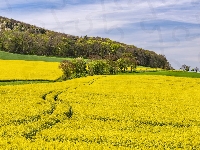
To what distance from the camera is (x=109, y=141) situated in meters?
20.6

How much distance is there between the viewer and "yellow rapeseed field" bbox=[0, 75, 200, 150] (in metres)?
20.2

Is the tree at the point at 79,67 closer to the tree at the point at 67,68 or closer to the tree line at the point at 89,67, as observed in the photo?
the tree line at the point at 89,67

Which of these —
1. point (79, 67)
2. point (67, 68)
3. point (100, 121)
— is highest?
point (79, 67)

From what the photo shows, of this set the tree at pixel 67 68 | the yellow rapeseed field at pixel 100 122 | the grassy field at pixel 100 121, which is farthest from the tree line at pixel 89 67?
the yellow rapeseed field at pixel 100 122

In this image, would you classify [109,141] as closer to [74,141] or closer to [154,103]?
[74,141]

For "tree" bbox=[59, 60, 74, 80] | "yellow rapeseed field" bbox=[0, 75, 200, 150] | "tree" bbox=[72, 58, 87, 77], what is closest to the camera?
"yellow rapeseed field" bbox=[0, 75, 200, 150]

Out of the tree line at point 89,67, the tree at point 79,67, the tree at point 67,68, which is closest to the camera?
the tree at point 67,68

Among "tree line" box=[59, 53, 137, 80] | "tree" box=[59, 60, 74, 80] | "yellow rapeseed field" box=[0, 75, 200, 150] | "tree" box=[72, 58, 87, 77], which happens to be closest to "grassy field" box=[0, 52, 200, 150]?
"yellow rapeseed field" box=[0, 75, 200, 150]

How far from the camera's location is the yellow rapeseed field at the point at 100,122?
66.3 ft

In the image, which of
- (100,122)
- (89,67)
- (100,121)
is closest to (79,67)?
(89,67)

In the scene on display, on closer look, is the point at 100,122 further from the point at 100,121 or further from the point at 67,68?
the point at 67,68

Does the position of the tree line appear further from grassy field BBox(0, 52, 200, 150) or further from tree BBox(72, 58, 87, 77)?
grassy field BBox(0, 52, 200, 150)

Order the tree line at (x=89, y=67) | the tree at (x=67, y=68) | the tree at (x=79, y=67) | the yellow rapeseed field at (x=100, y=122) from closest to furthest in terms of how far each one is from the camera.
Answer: the yellow rapeseed field at (x=100, y=122) → the tree at (x=67, y=68) → the tree line at (x=89, y=67) → the tree at (x=79, y=67)

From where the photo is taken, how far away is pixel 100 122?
2589 centimetres
